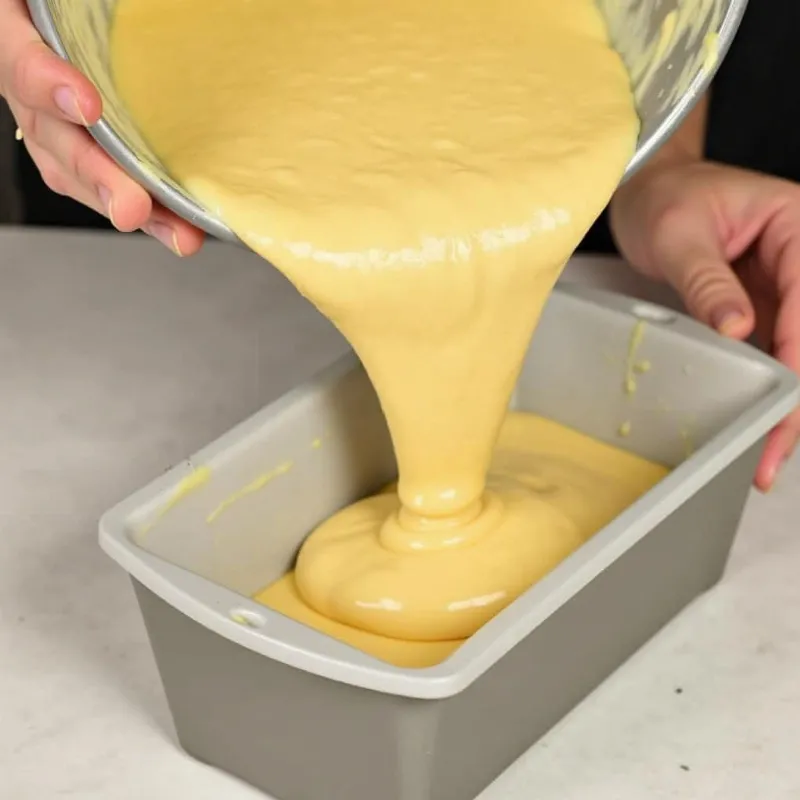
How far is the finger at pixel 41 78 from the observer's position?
0.76 metres

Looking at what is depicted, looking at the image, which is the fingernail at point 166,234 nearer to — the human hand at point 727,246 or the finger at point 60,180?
the finger at point 60,180

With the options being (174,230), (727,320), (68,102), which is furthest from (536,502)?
(68,102)

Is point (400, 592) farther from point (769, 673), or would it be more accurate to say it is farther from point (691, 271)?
point (691, 271)

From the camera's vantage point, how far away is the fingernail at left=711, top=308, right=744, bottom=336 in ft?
3.61

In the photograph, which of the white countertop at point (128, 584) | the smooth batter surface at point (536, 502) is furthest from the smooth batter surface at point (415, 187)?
the white countertop at point (128, 584)

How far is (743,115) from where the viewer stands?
154cm

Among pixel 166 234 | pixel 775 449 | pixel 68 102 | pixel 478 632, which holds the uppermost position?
pixel 68 102

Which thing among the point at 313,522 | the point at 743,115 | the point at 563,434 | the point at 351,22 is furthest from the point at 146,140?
the point at 743,115

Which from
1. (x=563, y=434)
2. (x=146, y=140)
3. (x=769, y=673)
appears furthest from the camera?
(x=563, y=434)

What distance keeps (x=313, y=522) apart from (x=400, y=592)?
0.13 meters

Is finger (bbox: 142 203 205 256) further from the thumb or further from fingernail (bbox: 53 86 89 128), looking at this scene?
the thumb

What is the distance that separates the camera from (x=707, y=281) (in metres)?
1.15

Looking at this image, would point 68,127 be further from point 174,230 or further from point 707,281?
point 707,281

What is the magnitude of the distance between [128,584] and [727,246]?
54cm
